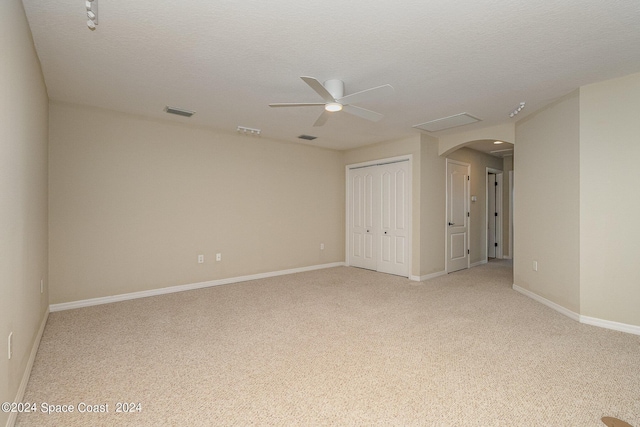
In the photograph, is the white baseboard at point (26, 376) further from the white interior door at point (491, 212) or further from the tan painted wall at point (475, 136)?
the white interior door at point (491, 212)

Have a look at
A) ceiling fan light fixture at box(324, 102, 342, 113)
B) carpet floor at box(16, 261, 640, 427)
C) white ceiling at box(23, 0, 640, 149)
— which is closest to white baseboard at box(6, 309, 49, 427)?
carpet floor at box(16, 261, 640, 427)

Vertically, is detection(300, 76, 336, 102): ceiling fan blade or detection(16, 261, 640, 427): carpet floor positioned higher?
detection(300, 76, 336, 102): ceiling fan blade

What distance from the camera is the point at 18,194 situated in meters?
2.08

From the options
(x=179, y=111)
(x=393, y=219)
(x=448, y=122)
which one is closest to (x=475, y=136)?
(x=448, y=122)

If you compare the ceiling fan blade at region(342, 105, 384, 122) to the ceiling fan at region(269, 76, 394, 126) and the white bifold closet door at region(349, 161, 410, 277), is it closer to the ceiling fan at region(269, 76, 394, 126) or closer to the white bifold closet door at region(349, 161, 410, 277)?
the ceiling fan at region(269, 76, 394, 126)

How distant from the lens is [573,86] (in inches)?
131

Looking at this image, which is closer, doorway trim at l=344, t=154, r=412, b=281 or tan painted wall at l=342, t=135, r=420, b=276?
tan painted wall at l=342, t=135, r=420, b=276

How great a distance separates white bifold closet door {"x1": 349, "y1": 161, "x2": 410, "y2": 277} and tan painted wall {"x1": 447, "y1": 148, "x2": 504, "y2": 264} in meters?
1.73

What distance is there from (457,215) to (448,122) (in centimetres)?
226

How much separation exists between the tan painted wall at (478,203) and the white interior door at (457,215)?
25 centimetres

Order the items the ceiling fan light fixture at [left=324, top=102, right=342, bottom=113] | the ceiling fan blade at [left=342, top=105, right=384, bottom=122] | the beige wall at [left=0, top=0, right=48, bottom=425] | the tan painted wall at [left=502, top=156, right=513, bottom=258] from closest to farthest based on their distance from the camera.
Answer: the beige wall at [left=0, top=0, right=48, bottom=425] < the ceiling fan light fixture at [left=324, top=102, right=342, bottom=113] < the ceiling fan blade at [left=342, top=105, right=384, bottom=122] < the tan painted wall at [left=502, top=156, right=513, bottom=258]

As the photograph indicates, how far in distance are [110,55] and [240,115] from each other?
1.79 metres

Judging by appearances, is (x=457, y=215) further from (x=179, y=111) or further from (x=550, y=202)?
(x=179, y=111)

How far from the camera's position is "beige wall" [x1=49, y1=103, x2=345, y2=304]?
3.87m
